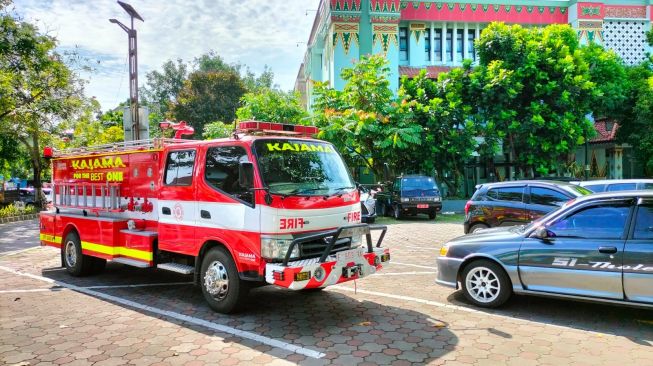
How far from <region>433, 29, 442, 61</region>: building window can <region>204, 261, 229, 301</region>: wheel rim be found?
90.6 feet

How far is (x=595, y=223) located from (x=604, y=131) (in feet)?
93.2

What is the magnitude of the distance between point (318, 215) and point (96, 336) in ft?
9.65

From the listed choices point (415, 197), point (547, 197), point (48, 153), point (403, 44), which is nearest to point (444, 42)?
point (403, 44)

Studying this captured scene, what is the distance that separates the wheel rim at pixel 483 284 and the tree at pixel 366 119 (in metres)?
14.9

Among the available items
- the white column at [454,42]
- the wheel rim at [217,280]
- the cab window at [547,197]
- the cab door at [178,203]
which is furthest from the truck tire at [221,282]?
the white column at [454,42]

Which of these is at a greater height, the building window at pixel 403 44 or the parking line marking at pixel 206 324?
the building window at pixel 403 44

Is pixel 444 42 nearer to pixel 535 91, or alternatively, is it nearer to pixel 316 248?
pixel 535 91

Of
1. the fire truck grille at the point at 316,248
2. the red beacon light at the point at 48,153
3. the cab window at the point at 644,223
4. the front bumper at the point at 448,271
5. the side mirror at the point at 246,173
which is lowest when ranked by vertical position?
the front bumper at the point at 448,271

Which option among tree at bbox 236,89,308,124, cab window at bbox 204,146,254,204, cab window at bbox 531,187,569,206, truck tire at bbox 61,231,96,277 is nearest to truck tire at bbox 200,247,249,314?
cab window at bbox 204,146,254,204

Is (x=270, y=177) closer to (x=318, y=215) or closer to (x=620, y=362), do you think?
(x=318, y=215)

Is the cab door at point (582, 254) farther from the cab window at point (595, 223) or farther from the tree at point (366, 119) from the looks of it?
the tree at point (366, 119)

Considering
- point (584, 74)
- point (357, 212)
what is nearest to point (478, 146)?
point (584, 74)

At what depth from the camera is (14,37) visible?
19.3m

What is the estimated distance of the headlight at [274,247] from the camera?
551 centimetres
